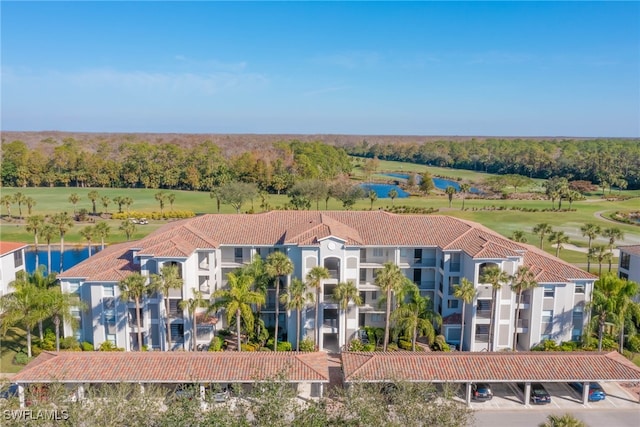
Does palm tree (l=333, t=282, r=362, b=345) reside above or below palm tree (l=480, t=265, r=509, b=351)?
below

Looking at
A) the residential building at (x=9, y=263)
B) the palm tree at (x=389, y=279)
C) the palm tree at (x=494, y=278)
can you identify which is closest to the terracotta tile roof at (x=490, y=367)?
the palm tree at (x=389, y=279)

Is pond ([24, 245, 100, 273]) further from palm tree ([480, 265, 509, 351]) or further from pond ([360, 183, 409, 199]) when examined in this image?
pond ([360, 183, 409, 199])

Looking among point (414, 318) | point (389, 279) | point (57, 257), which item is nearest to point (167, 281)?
point (389, 279)

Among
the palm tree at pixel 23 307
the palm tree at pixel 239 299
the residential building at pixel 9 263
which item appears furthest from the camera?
the residential building at pixel 9 263

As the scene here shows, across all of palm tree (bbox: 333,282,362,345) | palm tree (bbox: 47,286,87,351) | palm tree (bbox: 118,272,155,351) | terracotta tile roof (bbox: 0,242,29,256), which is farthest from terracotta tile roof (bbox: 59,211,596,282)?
terracotta tile roof (bbox: 0,242,29,256)

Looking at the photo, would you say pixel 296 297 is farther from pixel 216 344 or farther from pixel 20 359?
pixel 20 359

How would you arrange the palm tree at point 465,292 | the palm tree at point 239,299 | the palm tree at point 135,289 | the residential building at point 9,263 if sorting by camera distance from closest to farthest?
1. the palm tree at point 135,289
2. the palm tree at point 239,299
3. the palm tree at point 465,292
4. the residential building at point 9,263

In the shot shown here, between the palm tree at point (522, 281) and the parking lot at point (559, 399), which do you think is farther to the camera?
the palm tree at point (522, 281)

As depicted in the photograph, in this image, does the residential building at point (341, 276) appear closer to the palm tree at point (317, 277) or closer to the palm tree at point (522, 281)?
the palm tree at point (522, 281)
